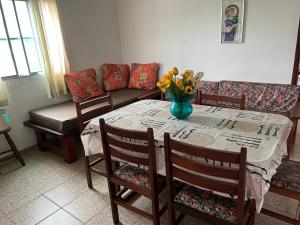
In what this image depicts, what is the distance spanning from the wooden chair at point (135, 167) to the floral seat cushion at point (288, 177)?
2.50 feet

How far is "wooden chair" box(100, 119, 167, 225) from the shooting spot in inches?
57.9

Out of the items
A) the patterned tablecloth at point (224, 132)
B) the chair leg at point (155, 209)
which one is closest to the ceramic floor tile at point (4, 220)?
the patterned tablecloth at point (224, 132)

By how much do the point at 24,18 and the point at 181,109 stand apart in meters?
2.41

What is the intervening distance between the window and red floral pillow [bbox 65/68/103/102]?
47 centimetres

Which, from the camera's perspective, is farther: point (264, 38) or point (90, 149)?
point (264, 38)

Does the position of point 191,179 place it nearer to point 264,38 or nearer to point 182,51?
point 264,38

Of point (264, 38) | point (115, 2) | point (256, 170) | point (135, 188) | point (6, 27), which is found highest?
point (115, 2)

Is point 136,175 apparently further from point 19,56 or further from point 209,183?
point 19,56

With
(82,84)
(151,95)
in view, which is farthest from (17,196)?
(151,95)

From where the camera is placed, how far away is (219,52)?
3373mm

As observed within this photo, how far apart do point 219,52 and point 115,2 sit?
2.04 metres

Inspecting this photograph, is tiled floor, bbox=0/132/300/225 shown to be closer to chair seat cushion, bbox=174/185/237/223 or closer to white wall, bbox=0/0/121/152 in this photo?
chair seat cushion, bbox=174/185/237/223

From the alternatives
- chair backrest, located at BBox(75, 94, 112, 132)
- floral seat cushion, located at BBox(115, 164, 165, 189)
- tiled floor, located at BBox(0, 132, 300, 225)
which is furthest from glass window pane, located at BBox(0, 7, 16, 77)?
floral seat cushion, located at BBox(115, 164, 165, 189)

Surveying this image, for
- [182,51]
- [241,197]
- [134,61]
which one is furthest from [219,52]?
[241,197]
